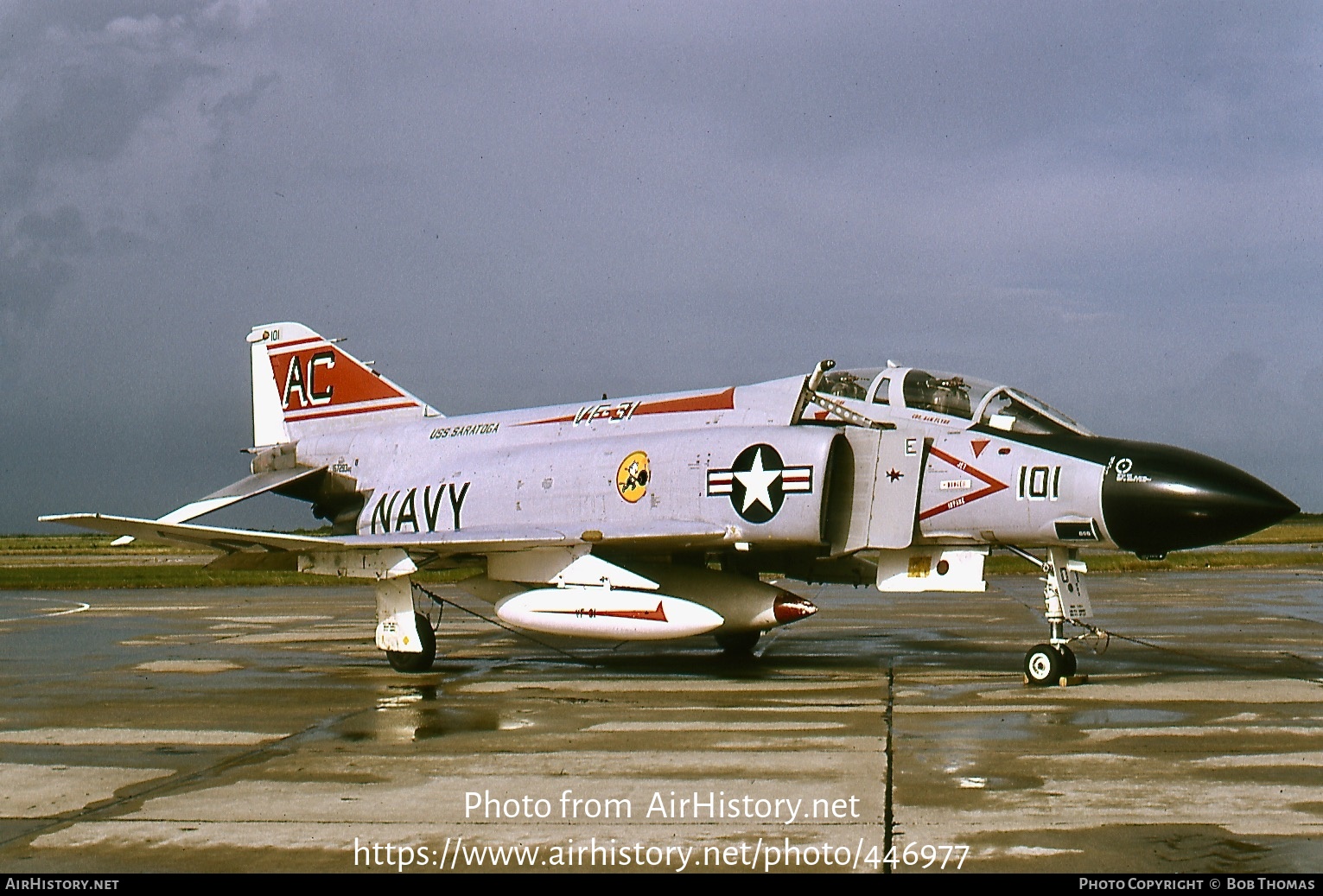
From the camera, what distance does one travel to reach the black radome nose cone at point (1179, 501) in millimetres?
9508

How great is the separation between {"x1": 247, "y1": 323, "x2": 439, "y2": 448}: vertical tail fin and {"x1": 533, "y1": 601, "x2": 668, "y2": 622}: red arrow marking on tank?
4888 millimetres

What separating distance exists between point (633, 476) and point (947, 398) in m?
3.00

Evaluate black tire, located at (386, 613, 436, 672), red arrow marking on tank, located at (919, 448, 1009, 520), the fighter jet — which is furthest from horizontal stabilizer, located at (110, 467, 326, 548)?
red arrow marking on tank, located at (919, 448, 1009, 520)

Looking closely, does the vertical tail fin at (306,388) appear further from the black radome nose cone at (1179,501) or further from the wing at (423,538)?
the black radome nose cone at (1179,501)

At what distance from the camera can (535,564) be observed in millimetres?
12219

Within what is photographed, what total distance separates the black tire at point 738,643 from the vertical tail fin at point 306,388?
4898 millimetres

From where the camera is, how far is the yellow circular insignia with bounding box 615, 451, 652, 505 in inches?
470

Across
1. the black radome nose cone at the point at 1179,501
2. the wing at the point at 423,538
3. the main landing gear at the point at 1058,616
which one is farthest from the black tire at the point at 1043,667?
the wing at the point at 423,538

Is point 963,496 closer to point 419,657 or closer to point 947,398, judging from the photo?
point 947,398

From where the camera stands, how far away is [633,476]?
12023mm

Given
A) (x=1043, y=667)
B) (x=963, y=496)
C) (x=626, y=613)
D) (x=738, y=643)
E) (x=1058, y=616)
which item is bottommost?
(x=738, y=643)

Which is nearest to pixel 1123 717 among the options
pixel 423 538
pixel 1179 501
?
pixel 1179 501
